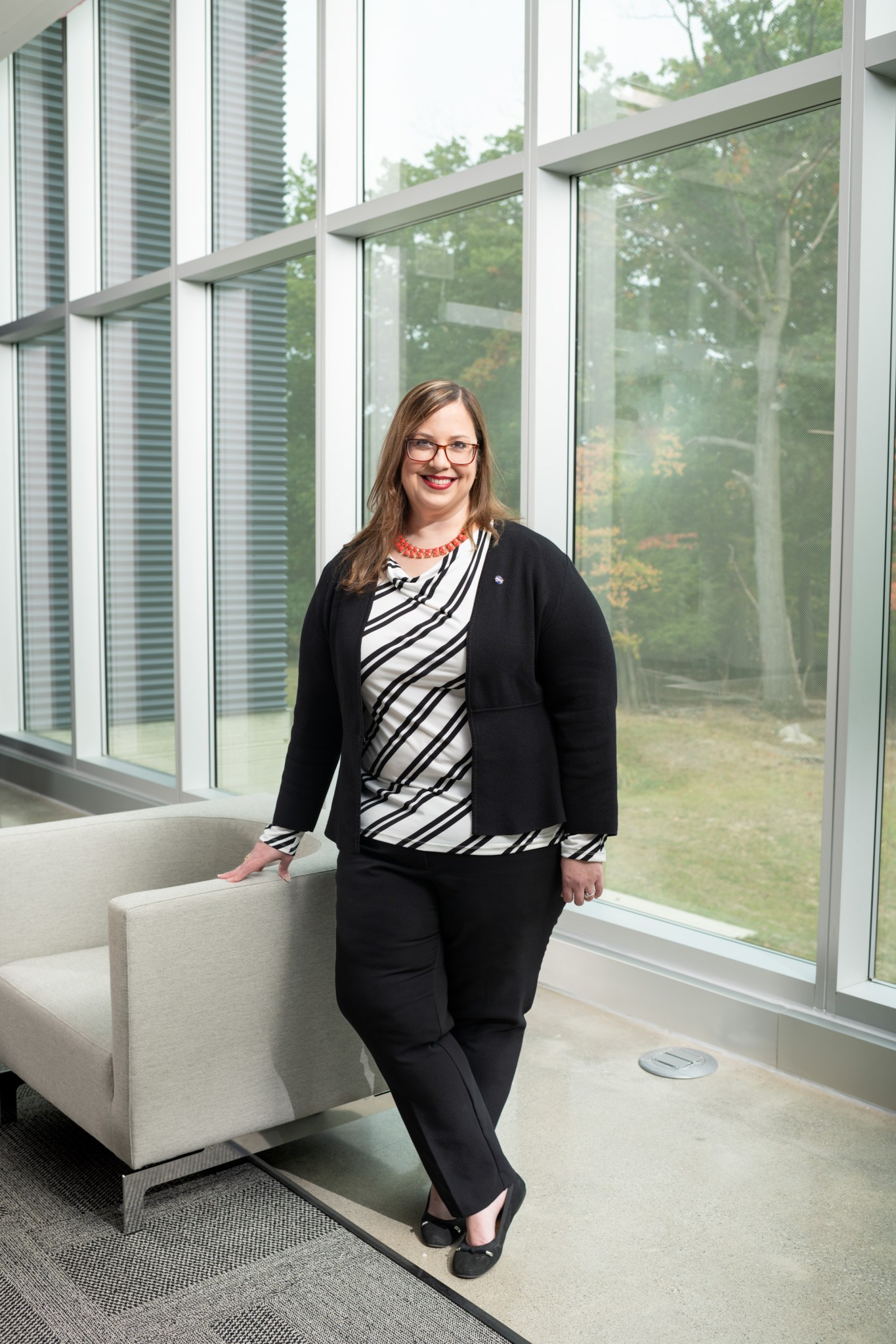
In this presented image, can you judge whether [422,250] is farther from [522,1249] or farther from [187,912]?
[522,1249]

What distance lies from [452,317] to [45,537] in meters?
3.74

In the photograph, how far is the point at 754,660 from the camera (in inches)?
127

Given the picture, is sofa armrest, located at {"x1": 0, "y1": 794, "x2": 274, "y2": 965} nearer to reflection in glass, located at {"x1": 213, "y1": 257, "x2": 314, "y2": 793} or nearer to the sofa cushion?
the sofa cushion

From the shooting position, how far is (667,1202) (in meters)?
2.37

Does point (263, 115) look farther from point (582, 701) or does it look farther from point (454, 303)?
point (582, 701)

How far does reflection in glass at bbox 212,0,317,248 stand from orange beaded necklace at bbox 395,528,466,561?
302cm

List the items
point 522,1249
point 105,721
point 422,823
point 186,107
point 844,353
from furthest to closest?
point 105,721 < point 186,107 < point 844,353 < point 522,1249 < point 422,823

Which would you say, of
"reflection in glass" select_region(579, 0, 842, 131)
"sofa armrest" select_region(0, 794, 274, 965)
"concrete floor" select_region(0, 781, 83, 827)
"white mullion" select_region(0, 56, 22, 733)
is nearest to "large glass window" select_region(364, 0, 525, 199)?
"reflection in glass" select_region(579, 0, 842, 131)

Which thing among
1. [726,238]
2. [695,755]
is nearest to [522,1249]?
[695,755]

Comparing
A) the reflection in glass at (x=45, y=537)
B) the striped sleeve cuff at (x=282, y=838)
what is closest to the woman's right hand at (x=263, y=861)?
the striped sleeve cuff at (x=282, y=838)

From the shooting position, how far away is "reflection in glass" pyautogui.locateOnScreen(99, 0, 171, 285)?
17.9 feet

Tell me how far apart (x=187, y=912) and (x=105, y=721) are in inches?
166

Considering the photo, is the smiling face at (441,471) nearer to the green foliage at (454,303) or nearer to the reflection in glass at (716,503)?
the reflection in glass at (716,503)

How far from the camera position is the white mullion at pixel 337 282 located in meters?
4.32
